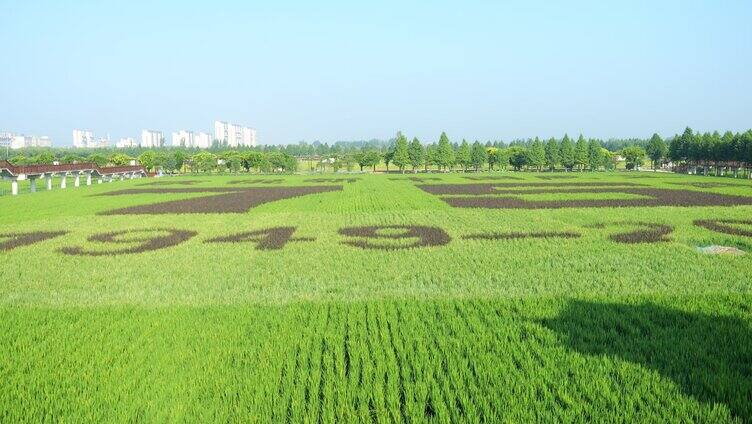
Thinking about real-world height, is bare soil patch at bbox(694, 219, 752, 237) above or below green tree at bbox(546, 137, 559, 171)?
below

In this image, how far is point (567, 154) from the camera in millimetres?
126125

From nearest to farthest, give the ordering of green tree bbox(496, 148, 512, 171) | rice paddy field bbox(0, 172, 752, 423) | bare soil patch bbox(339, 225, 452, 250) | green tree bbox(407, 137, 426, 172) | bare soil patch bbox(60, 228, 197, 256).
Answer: rice paddy field bbox(0, 172, 752, 423) < bare soil patch bbox(60, 228, 197, 256) < bare soil patch bbox(339, 225, 452, 250) < green tree bbox(407, 137, 426, 172) < green tree bbox(496, 148, 512, 171)

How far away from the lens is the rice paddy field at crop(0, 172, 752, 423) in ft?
28.1

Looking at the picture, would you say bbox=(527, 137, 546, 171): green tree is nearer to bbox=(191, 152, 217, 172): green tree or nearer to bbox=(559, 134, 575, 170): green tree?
bbox=(559, 134, 575, 170): green tree

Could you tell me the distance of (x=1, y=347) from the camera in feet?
37.7

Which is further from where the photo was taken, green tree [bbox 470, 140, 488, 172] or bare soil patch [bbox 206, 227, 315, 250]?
green tree [bbox 470, 140, 488, 172]

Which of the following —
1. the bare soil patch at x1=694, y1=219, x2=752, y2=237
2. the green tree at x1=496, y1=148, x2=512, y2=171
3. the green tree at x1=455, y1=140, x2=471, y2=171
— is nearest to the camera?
the bare soil patch at x1=694, y1=219, x2=752, y2=237

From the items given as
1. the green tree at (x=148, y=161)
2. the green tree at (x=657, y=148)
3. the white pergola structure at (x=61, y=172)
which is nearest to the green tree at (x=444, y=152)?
the green tree at (x=657, y=148)

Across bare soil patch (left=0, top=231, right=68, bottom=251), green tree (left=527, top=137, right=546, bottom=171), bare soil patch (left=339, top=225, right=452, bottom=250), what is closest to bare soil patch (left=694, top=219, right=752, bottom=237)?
bare soil patch (left=339, top=225, right=452, bottom=250)

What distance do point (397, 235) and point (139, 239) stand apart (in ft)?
42.6

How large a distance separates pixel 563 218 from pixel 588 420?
87.6 feet

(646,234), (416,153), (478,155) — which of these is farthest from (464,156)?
(646,234)

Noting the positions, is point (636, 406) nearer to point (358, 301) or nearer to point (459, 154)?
point (358, 301)

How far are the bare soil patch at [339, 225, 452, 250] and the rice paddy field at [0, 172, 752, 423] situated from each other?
0.82 ft
